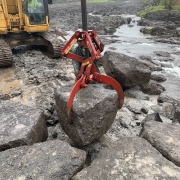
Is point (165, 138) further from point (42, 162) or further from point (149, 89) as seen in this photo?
point (149, 89)

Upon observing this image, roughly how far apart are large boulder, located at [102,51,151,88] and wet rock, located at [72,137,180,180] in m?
2.75

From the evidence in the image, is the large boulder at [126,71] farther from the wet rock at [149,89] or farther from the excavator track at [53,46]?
the excavator track at [53,46]

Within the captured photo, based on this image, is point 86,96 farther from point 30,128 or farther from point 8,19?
point 8,19

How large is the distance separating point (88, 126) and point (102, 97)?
0.48 metres

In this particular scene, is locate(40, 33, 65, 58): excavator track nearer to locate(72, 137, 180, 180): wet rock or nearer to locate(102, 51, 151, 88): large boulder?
locate(102, 51, 151, 88): large boulder

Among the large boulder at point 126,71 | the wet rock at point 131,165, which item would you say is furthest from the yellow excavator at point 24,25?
the wet rock at point 131,165

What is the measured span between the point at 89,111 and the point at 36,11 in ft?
20.7

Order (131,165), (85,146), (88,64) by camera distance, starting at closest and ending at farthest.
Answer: (131,165)
(88,64)
(85,146)

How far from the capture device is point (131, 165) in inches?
94.7

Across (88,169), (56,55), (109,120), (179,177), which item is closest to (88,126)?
(109,120)

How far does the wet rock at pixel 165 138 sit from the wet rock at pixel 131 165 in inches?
6.7

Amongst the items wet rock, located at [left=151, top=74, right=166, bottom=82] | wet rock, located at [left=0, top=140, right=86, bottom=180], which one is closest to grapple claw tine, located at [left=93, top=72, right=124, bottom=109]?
wet rock, located at [left=0, top=140, right=86, bottom=180]

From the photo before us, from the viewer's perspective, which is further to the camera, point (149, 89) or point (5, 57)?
point (5, 57)

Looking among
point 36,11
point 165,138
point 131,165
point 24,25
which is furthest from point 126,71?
point 24,25
